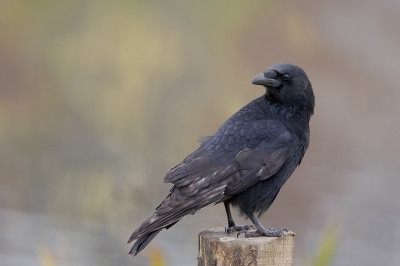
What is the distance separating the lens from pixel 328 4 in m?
15.1

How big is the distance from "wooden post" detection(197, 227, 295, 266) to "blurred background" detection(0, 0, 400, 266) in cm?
411

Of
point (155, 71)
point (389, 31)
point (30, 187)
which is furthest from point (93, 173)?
point (389, 31)

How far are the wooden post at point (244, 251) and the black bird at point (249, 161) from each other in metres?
0.19

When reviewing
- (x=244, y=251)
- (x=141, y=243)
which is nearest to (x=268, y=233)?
(x=244, y=251)

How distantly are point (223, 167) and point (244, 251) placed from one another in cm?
78

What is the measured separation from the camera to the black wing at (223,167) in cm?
551

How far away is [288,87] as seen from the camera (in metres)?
6.32

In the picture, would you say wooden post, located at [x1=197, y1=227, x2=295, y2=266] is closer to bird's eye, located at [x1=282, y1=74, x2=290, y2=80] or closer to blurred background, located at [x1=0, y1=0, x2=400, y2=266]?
bird's eye, located at [x1=282, y1=74, x2=290, y2=80]

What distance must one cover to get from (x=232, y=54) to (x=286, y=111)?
7.19 m

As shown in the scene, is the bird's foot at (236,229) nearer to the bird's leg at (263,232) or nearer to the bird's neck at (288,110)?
the bird's leg at (263,232)

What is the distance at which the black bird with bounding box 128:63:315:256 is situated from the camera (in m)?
5.55

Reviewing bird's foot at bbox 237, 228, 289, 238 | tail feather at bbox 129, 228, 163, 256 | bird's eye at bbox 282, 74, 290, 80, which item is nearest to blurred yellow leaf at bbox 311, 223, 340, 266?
bird's foot at bbox 237, 228, 289, 238

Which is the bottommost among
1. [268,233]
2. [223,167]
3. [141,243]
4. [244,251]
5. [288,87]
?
[244,251]

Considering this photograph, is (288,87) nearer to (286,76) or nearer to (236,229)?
(286,76)
